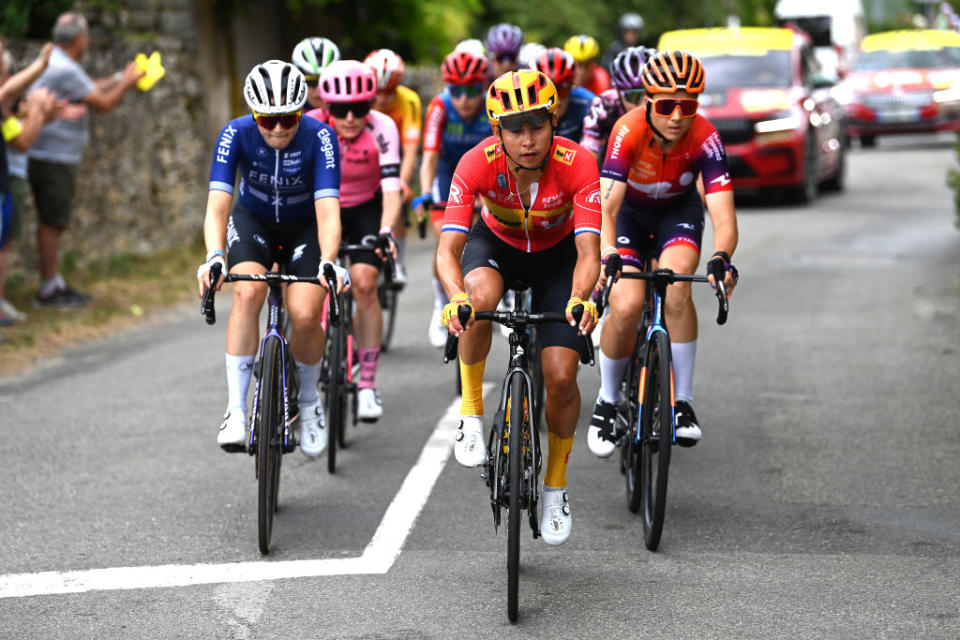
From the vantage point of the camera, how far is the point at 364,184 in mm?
8719

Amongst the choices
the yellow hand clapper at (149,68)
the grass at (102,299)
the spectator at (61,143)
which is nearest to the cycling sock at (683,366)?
the grass at (102,299)

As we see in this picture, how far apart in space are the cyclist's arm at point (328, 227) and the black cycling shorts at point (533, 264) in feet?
2.40

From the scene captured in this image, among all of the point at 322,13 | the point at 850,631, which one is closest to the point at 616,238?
the point at 850,631

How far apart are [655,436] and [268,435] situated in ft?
5.37

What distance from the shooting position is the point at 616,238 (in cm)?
704

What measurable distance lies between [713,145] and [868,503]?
181 cm

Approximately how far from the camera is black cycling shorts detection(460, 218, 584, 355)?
20.0 feet

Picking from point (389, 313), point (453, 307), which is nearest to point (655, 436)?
point (453, 307)

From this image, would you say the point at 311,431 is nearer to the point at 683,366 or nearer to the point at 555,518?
the point at 555,518

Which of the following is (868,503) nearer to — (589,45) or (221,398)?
(221,398)

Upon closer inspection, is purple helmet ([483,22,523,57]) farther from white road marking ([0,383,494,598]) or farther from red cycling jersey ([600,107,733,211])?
white road marking ([0,383,494,598])

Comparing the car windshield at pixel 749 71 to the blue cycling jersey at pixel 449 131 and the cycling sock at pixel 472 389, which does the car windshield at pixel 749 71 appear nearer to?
the blue cycling jersey at pixel 449 131

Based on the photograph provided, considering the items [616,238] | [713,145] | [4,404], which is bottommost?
→ [4,404]

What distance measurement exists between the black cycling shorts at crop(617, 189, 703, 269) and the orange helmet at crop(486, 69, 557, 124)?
1511 mm
